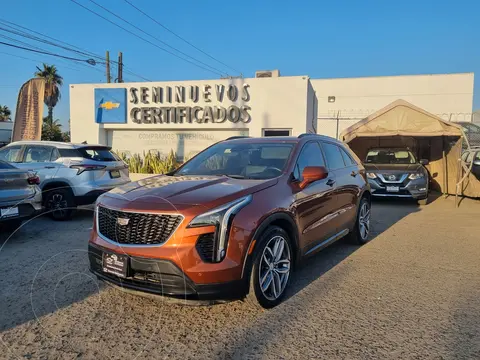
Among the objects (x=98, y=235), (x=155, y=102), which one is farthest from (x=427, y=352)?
(x=155, y=102)

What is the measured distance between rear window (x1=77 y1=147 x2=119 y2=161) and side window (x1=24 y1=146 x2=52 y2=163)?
2.44 ft

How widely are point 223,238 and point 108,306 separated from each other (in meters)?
1.47

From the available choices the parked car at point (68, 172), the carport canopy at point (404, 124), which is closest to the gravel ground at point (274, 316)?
the parked car at point (68, 172)

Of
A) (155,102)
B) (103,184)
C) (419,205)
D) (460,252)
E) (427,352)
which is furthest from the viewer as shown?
(155,102)

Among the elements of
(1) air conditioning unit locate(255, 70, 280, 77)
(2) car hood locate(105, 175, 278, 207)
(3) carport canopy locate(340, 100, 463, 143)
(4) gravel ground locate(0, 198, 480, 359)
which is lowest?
(4) gravel ground locate(0, 198, 480, 359)

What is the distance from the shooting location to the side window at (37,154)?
781cm

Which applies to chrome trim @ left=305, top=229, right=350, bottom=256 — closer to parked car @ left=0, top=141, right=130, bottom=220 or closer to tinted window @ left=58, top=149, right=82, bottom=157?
parked car @ left=0, top=141, right=130, bottom=220

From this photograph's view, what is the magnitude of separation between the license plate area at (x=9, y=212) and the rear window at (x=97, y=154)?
2125mm

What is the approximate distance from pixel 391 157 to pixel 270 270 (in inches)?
363

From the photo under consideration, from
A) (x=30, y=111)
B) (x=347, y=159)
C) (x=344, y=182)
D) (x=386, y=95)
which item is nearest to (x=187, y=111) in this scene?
(x=30, y=111)

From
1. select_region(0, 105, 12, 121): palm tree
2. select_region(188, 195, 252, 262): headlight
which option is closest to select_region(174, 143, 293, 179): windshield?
select_region(188, 195, 252, 262): headlight

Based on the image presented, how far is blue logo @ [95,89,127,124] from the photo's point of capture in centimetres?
1727

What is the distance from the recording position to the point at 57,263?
188 inches

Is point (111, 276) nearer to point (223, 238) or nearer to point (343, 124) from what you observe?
point (223, 238)
